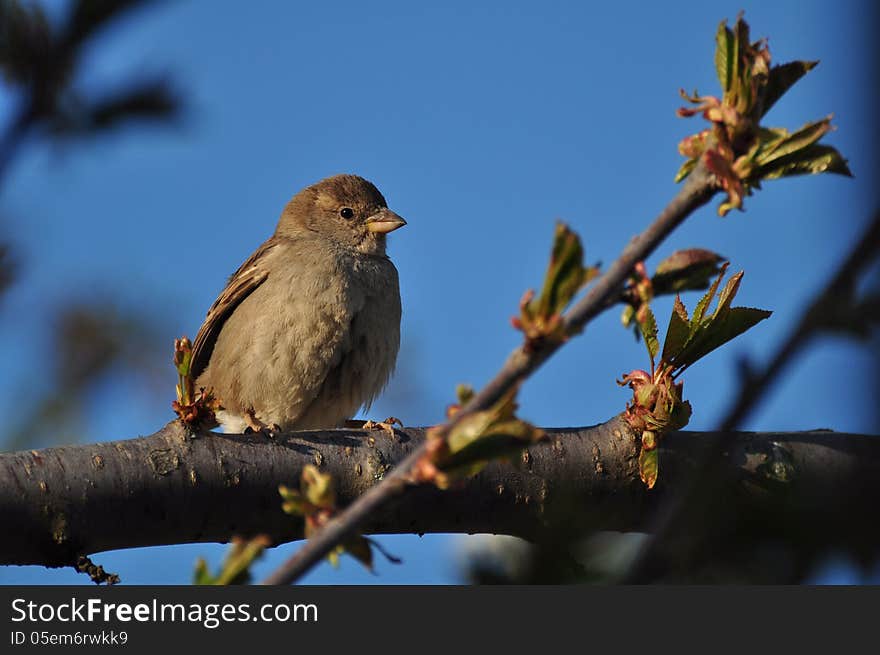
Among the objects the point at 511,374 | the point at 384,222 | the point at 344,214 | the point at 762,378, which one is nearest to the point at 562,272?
the point at 511,374

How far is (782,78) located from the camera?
2.26m

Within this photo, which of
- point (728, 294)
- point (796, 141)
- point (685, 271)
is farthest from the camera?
point (728, 294)

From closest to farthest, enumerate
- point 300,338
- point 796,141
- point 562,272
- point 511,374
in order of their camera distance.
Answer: point 511,374, point 562,272, point 796,141, point 300,338

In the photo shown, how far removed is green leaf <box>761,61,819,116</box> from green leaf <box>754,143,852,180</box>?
122 mm

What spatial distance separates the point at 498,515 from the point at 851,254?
3.34 metres

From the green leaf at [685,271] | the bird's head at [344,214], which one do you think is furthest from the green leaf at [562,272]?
the bird's head at [344,214]

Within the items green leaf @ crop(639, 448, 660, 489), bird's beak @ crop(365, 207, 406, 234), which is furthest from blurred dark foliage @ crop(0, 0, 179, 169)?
bird's beak @ crop(365, 207, 406, 234)

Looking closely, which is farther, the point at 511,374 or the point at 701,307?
the point at 701,307

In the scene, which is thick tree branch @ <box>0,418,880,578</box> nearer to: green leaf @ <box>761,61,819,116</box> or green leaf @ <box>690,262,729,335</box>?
green leaf @ <box>690,262,729,335</box>

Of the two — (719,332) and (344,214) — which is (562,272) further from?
(344,214)

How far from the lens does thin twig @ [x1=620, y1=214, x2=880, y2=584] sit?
1100mm

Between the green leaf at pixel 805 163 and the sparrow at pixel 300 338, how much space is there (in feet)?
15.0

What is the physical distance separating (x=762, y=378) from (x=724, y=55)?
3.94ft

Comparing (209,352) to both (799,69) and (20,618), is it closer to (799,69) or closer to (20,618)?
(20,618)
